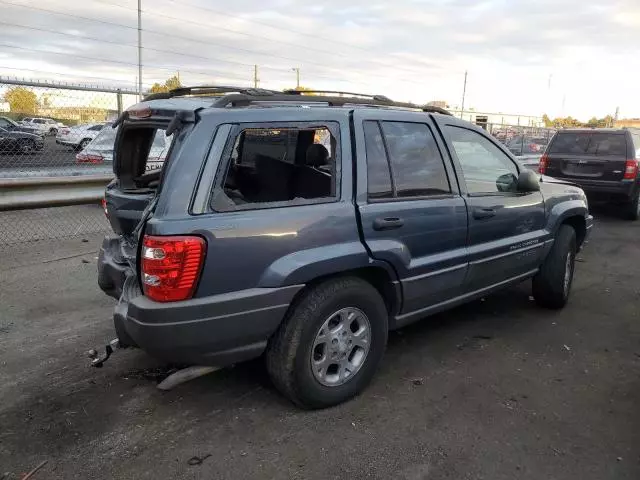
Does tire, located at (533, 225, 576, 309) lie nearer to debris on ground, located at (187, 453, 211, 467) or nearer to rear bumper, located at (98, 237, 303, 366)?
rear bumper, located at (98, 237, 303, 366)

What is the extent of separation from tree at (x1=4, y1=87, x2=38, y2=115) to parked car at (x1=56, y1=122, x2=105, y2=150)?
0.61 meters

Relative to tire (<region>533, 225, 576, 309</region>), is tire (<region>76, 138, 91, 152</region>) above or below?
above

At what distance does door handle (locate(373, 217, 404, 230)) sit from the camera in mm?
3182

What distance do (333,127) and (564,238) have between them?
9.35ft

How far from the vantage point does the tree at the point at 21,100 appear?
634 cm

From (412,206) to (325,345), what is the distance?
106 cm

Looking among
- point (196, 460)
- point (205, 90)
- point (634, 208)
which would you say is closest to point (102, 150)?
point (205, 90)

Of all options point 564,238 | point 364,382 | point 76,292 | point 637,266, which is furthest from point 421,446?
point 637,266

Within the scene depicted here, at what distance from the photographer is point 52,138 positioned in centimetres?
693

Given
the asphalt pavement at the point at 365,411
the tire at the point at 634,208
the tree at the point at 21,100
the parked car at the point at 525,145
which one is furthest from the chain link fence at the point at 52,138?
the parked car at the point at 525,145

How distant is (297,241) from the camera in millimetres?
2848

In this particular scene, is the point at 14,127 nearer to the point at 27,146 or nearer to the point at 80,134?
the point at 27,146

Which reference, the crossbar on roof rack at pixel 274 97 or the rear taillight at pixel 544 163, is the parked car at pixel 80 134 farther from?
the rear taillight at pixel 544 163

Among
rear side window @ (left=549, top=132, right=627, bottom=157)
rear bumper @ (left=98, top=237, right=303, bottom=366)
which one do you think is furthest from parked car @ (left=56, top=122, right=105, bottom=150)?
rear side window @ (left=549, top=132, right=627, bottom=157)
